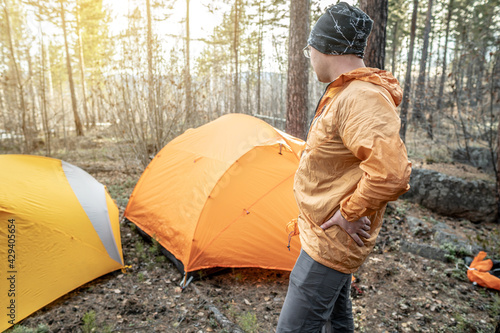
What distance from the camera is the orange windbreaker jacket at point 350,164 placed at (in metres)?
1.21

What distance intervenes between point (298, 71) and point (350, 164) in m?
4.27

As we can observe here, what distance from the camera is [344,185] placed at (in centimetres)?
142

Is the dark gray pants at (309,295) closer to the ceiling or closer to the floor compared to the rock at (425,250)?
closer to the ceiling

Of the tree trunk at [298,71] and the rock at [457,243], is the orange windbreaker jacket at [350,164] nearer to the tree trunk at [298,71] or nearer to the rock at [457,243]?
the rock at [457,243]

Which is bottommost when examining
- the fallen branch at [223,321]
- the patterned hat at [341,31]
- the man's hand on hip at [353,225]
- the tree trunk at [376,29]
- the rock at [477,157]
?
the fallen branch at [223,321]

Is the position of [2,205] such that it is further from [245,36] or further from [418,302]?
[245,36]

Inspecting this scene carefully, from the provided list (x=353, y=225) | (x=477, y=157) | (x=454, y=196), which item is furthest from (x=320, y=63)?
(x=477, y=157)

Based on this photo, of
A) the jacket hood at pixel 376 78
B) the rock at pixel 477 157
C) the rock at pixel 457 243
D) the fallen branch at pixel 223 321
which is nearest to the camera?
the jacket hood at pixel 376 78

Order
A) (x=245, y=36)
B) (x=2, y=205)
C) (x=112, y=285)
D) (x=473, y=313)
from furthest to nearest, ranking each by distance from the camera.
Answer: (x=245, y=36) → (x=112, y=285) → (x=473, y=313) → (x=2, y=205)

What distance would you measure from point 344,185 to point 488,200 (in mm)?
5927

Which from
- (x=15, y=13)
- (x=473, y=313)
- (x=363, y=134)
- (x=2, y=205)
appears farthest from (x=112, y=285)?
(x=15, y=13)

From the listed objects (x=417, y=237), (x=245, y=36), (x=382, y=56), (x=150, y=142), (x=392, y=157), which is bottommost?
(x=417, y=237)

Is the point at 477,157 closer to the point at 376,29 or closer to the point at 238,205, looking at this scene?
the point at 376,29

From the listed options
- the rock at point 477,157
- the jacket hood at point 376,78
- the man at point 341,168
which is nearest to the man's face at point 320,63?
the man at point 341,168
